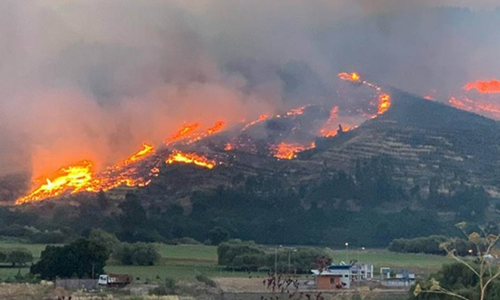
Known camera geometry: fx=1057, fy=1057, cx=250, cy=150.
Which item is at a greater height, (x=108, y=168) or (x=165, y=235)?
(x=108, y=168)

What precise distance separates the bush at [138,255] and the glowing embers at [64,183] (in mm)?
32727

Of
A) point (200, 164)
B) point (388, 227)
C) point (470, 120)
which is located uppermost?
point (470, 120)

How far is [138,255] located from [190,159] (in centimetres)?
4816

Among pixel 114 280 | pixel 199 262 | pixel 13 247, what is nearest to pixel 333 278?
pixel 114 280

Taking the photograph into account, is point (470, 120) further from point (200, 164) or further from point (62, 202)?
point (62, 202)

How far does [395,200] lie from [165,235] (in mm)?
33412

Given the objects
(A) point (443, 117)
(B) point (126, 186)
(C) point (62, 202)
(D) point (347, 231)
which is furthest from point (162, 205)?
(A) point (443, 117)

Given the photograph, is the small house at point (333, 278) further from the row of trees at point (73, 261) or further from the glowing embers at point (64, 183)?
the glowing embers at point (64, 183)

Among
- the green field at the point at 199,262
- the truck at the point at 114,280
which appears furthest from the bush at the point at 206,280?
the truck at the point at 114,280

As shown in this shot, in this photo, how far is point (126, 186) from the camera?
126m

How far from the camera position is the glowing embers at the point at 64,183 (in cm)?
11975

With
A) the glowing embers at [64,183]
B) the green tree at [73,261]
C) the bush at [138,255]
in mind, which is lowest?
the green tree at [73,261]

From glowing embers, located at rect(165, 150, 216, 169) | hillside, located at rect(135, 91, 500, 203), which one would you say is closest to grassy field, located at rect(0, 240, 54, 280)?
hillside, located at rect(135, 91, 500, 203)

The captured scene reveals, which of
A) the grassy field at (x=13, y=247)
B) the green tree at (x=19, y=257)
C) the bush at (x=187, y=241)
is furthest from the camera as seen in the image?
the bush at (x=187, y=241)
